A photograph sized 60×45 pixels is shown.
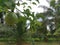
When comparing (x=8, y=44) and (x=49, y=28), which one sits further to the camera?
(x=49, y=28)

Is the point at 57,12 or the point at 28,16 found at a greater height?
the point at 57,12

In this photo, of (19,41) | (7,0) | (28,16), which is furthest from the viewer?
(19,41)

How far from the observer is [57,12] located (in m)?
11.9

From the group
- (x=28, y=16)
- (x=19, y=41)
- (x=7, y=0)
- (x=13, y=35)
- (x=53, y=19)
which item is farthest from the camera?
(x=53, y=19)

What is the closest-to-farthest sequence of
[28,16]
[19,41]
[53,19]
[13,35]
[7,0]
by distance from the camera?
[7,0]
[28,16]
[13,35]
[19,41]
[53,19]

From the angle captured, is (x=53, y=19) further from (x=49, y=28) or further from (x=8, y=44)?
(x=8, y=44)

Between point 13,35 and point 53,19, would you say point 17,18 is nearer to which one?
point 13,35

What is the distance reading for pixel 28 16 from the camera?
3.12ft

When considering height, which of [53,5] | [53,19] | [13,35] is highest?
[53,5]

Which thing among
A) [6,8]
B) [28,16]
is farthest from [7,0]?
[28,16]

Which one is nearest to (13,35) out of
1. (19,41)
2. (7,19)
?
(19,41)

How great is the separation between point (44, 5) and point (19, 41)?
9.97 ft

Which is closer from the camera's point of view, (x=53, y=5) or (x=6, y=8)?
(x=6, y=8)

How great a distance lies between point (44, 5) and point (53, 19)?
1141 mm
